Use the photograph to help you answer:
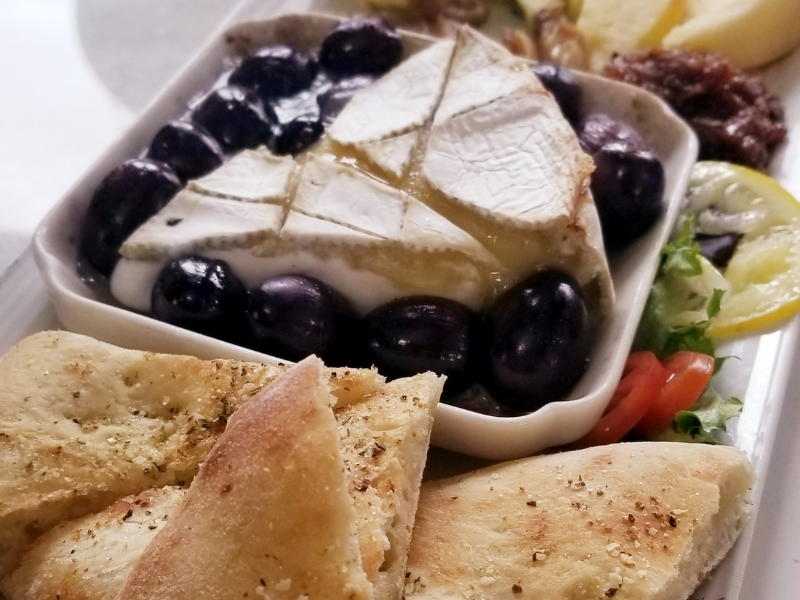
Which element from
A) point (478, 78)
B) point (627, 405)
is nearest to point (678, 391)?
point (627, 405)

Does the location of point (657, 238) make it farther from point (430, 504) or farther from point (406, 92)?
point (430, 504)

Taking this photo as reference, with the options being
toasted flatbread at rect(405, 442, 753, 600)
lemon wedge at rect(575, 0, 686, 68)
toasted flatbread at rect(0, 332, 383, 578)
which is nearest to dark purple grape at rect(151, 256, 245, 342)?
toasted flatbread at rect(0, 332, 383, 578)

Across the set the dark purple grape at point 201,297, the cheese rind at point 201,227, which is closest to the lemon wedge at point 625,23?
the cheese rind at point 201,227

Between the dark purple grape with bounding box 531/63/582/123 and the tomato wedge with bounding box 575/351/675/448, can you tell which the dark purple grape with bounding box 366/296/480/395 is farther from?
the dark purple grape with bounding box 531/63/582/123

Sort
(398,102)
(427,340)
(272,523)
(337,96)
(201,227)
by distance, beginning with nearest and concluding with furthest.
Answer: (272,523), (427,340), (201,227), (398,102), (337,96)

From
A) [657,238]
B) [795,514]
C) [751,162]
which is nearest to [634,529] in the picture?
[795,514]

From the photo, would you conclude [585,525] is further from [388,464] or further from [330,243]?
[330,243]

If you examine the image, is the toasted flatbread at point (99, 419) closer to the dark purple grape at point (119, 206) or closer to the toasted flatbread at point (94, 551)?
the toasted flatbread at point (94, 551)
